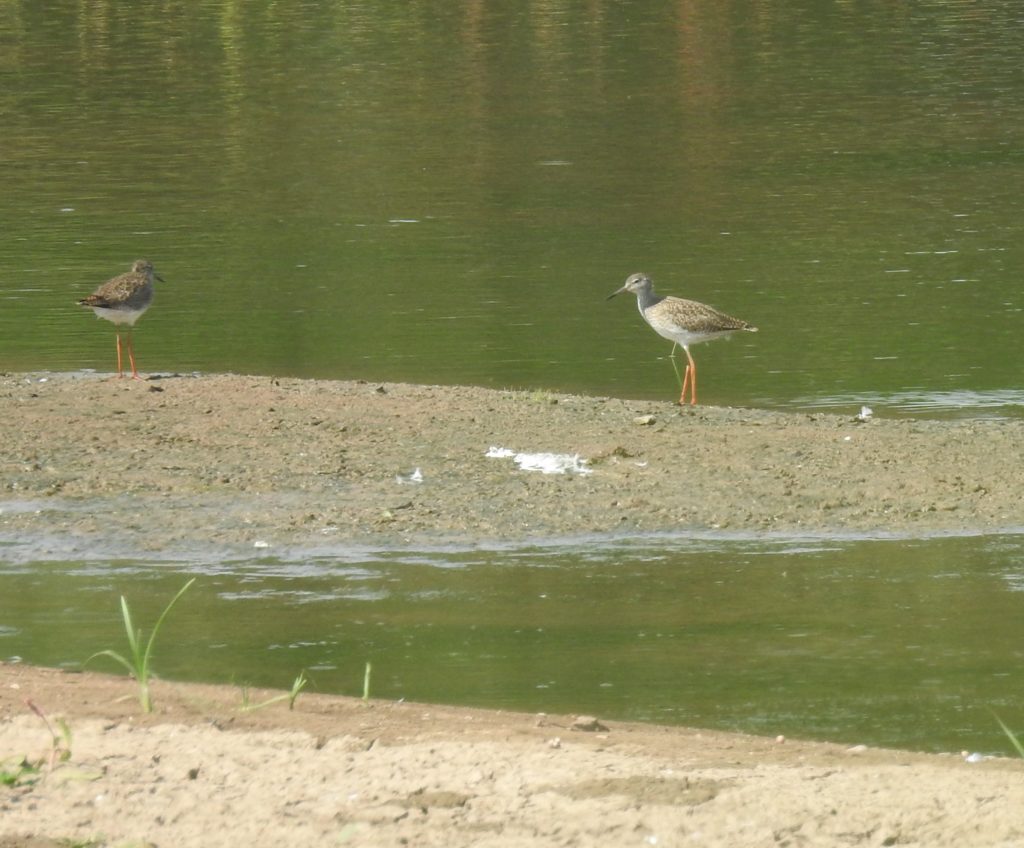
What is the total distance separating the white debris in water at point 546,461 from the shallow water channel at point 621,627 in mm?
1041

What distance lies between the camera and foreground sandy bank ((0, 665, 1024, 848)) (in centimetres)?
556

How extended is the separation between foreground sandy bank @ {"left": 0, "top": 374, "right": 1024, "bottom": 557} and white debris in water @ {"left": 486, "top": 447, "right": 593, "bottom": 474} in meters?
0.06

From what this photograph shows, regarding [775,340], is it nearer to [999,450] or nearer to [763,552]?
[999,450]

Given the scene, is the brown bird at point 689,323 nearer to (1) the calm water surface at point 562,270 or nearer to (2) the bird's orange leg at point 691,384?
(2) the bird's orange leg at point 691,384

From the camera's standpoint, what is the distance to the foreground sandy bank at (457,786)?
556 centimetres

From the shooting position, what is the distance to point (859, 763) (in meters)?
6.37

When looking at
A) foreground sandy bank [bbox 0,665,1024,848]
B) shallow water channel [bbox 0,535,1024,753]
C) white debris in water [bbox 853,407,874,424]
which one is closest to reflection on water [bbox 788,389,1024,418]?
white debris in water [bbox 853,407,874,424]

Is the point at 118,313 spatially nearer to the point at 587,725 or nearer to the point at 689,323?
the point at 689,323

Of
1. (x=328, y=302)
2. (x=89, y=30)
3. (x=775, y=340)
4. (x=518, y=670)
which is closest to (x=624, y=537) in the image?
(x=518, y=670)

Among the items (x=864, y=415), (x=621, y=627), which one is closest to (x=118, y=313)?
(x=864, y=415)

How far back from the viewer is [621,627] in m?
8.03

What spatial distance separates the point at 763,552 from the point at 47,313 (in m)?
7.69

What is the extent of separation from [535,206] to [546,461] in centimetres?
958

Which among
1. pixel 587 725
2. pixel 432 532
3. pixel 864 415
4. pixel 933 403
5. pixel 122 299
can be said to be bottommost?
pixel 933 403
